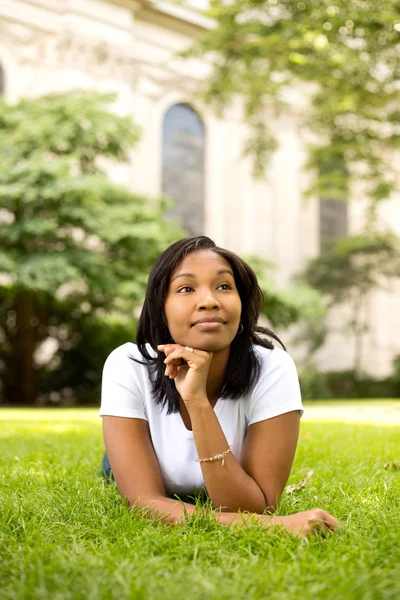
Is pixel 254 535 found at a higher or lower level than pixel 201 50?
lower

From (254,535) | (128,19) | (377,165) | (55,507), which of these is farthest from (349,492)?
(128,19)

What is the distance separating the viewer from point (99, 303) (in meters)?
16.7

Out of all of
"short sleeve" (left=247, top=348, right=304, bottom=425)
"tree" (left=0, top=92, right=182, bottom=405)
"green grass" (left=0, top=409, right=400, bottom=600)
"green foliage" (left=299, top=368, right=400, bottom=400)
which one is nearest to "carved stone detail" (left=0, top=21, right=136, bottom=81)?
"tree" (left=0, top=92, right=182, bottom=405)

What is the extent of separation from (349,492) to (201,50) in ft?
39.8

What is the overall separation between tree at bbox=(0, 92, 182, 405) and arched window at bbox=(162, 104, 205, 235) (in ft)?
23.3

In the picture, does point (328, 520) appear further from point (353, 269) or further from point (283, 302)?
point (353, 269)

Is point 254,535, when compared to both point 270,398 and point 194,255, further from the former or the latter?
point 194,255

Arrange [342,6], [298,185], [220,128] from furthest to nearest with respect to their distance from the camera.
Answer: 1. [298,185]
2. [220,128]
3. [342,6]

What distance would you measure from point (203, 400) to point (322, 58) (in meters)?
11.4

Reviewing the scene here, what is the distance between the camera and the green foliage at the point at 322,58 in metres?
11.1

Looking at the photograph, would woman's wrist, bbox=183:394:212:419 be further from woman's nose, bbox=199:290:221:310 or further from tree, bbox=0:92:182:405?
tree, bbox=0:92:182:405

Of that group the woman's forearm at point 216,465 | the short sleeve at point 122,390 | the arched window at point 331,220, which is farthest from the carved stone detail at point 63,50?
the woman's forearm at point 216,465

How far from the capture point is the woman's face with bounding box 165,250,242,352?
9.34 feet

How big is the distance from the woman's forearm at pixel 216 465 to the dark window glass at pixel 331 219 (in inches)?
1007
